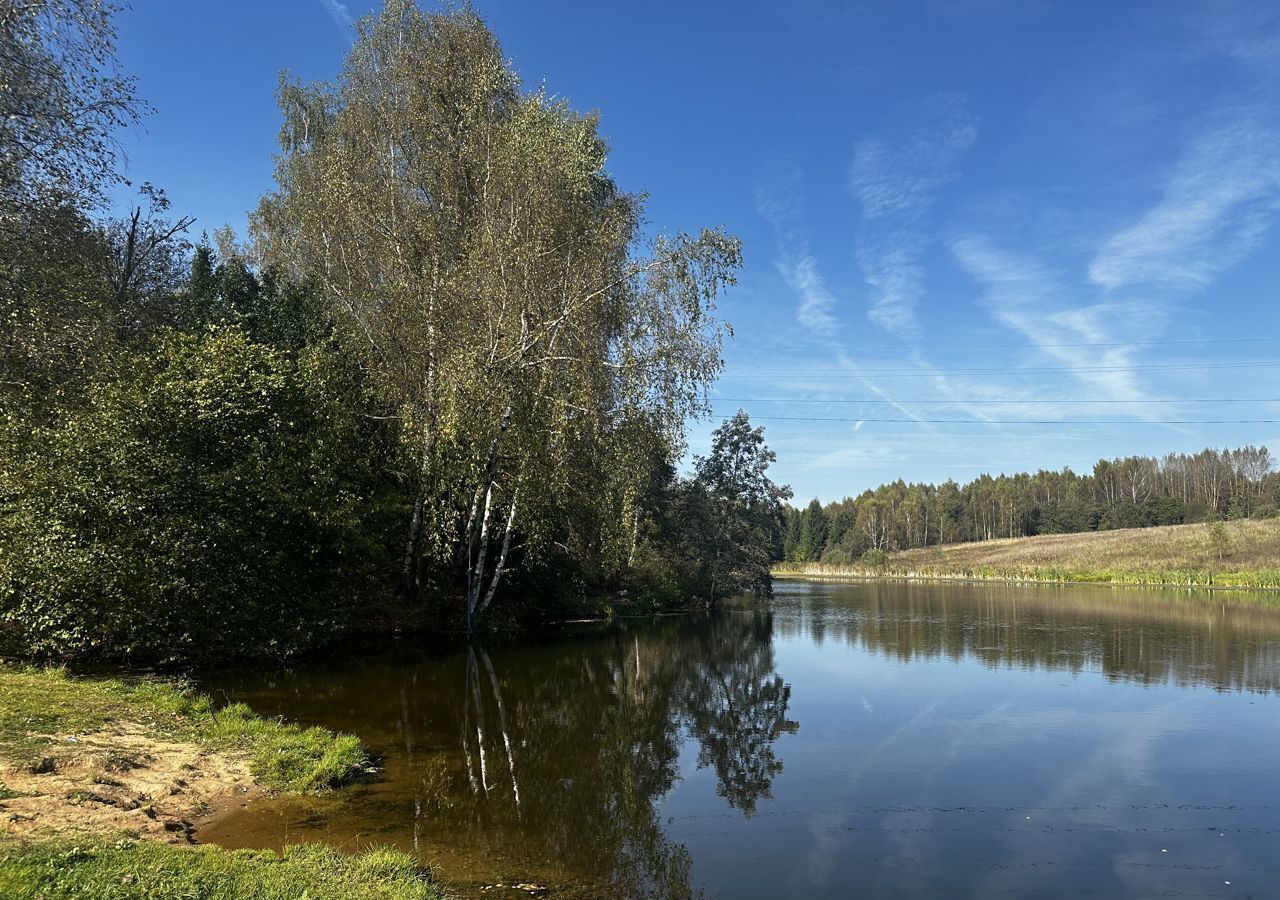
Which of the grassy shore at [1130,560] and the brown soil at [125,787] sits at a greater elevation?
the grassy shore at [1130,560]

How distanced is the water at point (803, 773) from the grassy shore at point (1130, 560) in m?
48.6

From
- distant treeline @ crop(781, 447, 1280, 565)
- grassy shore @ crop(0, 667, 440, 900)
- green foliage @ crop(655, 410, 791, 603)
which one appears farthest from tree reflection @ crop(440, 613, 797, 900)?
distant treeline @ crop(781, 447, 1280, 565)

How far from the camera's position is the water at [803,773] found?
7543 millimetres

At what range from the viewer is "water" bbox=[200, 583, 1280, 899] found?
754 centimetres

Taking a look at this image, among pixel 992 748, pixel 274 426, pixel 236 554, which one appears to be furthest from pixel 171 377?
pixel 992 748

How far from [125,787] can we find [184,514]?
942 centimetres

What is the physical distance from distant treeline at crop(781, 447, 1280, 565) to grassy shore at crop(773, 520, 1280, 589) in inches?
768

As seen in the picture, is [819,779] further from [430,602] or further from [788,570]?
[788,570]

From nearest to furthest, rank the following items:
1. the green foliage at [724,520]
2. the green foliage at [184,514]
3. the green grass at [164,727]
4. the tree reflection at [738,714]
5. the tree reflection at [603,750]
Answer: the tree reflection at [603,750] < the green grass at [164,727] < the tree reflection at [738,714] < the green foliage at [184,514] < the green foliage at [724,520]

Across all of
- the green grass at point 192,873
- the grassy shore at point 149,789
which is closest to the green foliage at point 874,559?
the grassy shore at point 149,789

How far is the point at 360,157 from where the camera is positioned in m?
26.1

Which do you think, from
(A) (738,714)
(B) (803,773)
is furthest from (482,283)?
(B) (803,773)

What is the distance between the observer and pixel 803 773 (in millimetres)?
11141

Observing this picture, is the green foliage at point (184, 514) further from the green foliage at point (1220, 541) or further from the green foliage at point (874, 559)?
the green foliage at point (874, 559)
